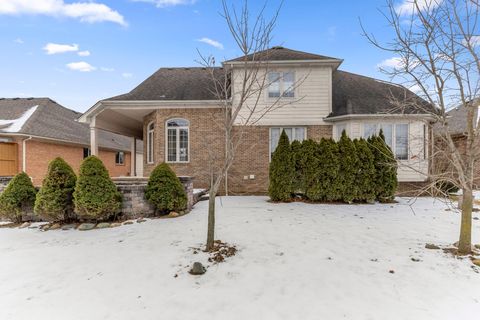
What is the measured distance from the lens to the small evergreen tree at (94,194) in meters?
5.73

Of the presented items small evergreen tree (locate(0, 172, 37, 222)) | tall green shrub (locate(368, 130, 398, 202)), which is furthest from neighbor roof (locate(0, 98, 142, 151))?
tall green shrub (locate(368, 130, 398, 202))

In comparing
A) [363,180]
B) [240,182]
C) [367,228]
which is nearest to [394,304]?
[367,228]

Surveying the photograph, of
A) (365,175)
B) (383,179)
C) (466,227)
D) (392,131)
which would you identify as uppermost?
(392,131)

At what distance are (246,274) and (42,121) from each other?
16.4 metres

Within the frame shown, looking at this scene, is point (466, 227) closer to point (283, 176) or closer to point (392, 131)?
point (283, 176)

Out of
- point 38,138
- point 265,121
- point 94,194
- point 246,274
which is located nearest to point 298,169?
point 265,121

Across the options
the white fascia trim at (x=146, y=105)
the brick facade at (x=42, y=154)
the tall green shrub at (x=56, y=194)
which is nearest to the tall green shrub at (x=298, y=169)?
the white fascia trim at (x=146, y=105)

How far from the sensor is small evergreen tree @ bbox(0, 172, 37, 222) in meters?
6.10

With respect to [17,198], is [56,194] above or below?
above

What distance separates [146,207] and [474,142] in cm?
721

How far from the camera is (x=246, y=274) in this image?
3363mm

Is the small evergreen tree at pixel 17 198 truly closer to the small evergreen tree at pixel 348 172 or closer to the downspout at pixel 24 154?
the downspout at pixel 24 154

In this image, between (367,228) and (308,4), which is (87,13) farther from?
(367,228)

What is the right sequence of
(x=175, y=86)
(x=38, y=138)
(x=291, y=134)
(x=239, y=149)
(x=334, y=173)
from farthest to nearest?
(x=38, y=138) < (x=175, y=86) < (x=291, y=134) < (x=239, y=149) < (x=334, y=173)
